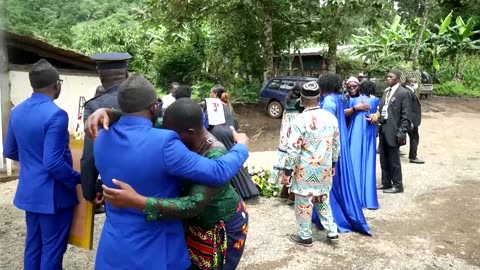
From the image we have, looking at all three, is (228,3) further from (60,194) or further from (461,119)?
(60,194)

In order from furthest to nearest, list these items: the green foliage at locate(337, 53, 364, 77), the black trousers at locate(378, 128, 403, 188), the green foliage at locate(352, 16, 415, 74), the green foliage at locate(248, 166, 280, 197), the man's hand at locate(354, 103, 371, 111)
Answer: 1. the green foliage at locate(337, 53, 364, 77)
2. the green foliage at locate(352, 16, 415, 74)
3. the black trousers at locate(378, 128, 403, 188)
4. the green foliage at locate(248, 166, 280, 197)
5. the man's hand at locate(354, 103, 371, 111)

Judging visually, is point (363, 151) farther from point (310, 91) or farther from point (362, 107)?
point (310, 91)

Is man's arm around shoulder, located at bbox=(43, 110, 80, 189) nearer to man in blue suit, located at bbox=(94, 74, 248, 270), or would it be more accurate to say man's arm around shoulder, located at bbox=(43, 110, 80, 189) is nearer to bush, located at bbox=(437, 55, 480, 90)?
man in blue suit, located at bbox=(94, 74, 248, 270)

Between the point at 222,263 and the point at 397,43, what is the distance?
20.7 m

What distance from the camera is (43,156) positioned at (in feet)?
8.94

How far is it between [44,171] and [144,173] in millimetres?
1216

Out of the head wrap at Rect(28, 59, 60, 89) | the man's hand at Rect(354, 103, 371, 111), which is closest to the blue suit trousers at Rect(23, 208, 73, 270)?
the head wrap at Rect(28, 59, 60, 89)

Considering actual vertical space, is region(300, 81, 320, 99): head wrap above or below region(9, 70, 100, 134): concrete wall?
above

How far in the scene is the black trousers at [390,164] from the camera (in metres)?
6.38

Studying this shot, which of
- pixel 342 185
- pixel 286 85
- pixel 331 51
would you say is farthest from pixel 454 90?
pixel 342 185

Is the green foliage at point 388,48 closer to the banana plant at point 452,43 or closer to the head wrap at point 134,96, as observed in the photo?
the banana plant at point 452,43

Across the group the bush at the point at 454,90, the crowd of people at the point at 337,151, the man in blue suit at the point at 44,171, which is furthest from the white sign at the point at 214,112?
the bush at the point at 454,90

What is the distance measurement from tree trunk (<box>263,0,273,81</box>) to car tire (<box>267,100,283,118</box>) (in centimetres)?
136

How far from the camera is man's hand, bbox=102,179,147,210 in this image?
1.91 metres
